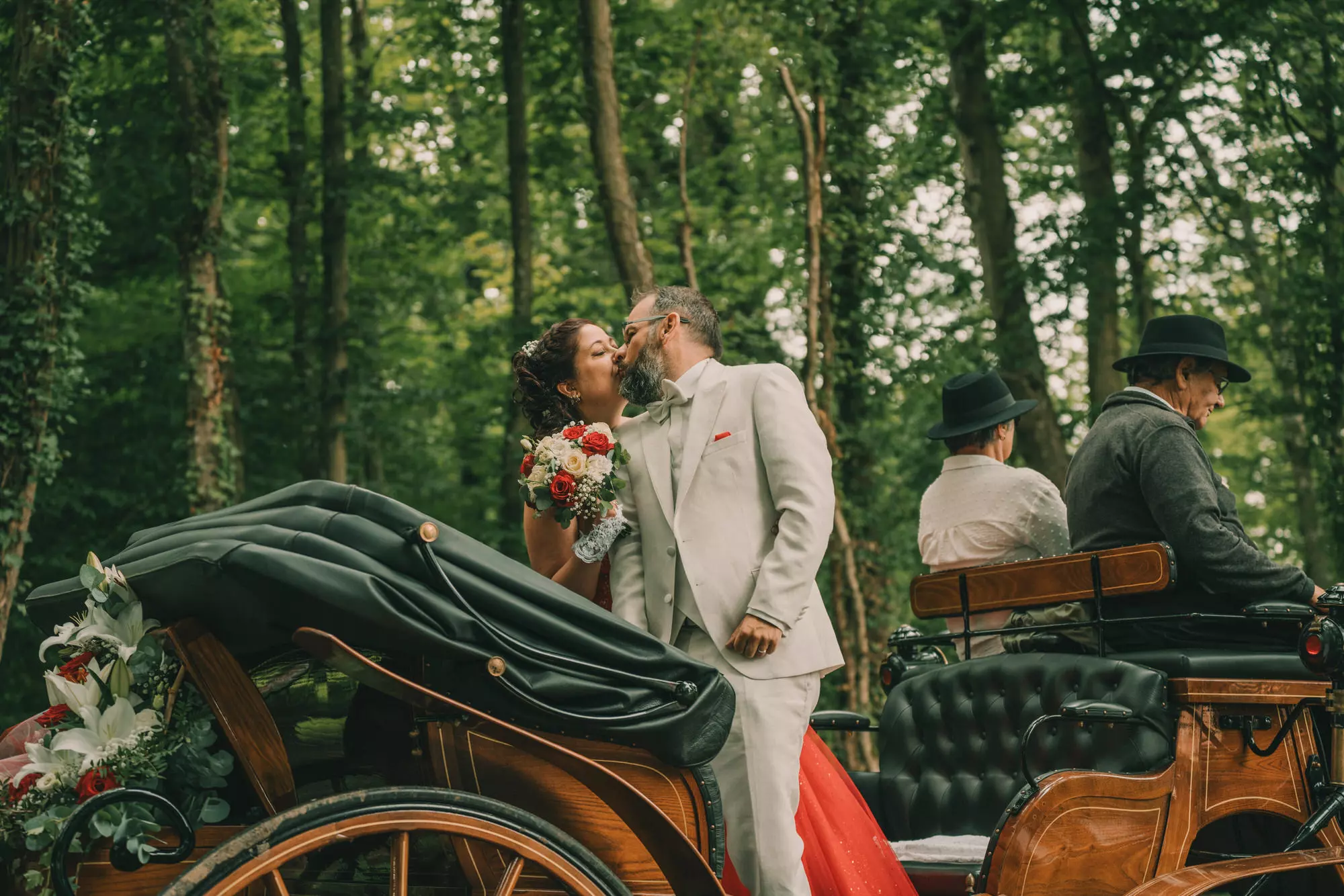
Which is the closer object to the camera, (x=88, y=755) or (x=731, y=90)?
(x=88, y=755)

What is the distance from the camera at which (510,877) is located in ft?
8.56

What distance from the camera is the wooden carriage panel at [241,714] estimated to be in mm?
2822

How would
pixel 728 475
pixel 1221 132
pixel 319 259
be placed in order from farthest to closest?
pixel 319 259 < pixel 1221 132 < pixel 728 475

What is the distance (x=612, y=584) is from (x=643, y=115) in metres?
12.2

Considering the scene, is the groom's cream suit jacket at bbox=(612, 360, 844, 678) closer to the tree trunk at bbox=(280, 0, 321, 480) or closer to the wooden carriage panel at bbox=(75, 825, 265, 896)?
Answer: the wooden carriage panel at bbox=(75, 825, 265, 896)

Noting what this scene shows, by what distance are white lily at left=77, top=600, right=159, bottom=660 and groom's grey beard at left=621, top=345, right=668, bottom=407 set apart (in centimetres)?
168

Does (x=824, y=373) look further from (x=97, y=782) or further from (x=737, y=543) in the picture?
(x=97, y=782)

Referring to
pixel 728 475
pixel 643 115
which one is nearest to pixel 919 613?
pixel 728 475

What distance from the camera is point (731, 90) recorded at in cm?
1403

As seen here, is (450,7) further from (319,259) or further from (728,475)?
(728,475)

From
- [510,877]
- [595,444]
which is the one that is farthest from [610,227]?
[510,877]

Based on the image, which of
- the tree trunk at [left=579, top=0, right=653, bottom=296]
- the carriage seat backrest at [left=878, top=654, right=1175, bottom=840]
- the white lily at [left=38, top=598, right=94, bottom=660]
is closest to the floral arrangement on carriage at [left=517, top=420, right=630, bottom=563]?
the white lily at [left=38, top=598, right=94, bottom=660]

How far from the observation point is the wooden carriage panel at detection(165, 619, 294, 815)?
2822 millimetres

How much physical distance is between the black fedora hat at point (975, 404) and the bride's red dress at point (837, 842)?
206 centimetres
